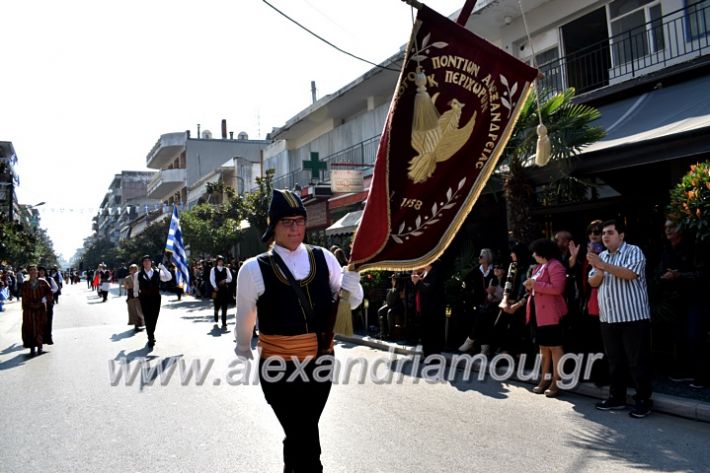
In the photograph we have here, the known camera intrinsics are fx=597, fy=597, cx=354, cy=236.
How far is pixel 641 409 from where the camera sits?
18.8 ft

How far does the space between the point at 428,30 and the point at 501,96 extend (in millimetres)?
592

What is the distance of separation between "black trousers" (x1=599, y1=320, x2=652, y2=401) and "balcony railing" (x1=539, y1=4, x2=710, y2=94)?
6199 millimetres

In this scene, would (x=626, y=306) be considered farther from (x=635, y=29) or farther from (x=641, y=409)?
(x=635, y=29)

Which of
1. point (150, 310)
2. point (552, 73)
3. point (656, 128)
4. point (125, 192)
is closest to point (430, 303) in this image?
point (656, 128)

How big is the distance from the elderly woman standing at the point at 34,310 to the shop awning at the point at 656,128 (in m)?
10.5

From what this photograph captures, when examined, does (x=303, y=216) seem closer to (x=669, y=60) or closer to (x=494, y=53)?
(x=494, y=53)

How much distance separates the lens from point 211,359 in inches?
390

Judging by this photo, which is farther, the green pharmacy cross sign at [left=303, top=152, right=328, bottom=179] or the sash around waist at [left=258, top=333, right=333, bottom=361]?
the green pharmacy cross sign at [left=303, top=152, right=328, bottom=179]

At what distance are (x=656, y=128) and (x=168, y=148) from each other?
179ft

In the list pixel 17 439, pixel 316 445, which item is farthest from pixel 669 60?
pixel 17 439

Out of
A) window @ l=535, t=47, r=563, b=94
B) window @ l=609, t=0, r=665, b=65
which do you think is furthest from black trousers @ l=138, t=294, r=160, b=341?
window @ l=609, t=0, r=665, b=65

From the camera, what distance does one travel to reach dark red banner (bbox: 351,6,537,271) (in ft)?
11.3

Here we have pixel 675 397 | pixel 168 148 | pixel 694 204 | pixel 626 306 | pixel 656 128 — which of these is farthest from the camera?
pixel 168 148

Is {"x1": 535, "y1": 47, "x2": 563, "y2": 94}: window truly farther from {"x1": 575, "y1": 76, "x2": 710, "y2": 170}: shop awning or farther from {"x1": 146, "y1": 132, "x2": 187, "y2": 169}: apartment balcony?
{"x1": 146, "y1": 132, "x2": 187, "y2": 169}: apartment balcony
